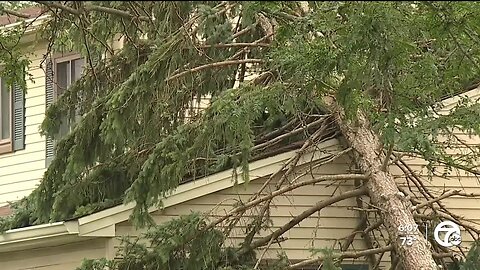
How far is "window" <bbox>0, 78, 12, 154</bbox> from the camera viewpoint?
49.0ft

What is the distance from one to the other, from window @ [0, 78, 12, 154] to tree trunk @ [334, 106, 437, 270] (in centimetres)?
644

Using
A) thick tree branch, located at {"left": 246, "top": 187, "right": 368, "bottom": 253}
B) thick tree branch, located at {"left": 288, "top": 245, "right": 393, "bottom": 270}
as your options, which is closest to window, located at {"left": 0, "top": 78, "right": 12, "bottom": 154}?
thick tree branch, located at {"left": 246, "top": 187, "right": 368, "bottom": 253}

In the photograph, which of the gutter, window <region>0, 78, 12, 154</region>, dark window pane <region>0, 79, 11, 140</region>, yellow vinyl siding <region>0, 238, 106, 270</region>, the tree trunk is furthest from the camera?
dark window pane <region>0, 79, 11, 140</region>

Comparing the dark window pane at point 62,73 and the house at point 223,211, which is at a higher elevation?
the dark window pane at point 62,73

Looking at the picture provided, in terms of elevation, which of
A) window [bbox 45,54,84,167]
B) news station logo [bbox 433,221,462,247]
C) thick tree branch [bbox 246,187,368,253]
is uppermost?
window [bbox 45,54,84,167]

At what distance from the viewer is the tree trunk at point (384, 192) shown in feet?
29.2

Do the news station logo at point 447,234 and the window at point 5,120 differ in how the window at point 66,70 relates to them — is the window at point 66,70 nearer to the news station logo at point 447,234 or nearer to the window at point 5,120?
the window at point 5,120

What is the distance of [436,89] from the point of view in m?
8.55

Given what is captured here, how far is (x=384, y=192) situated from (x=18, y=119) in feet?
24.3

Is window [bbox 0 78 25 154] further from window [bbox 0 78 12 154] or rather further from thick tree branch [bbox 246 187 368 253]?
thick tree branch [bbox 246 187 368 253]

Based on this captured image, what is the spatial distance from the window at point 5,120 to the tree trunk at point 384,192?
21.1 feet

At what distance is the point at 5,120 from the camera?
49.8 ft

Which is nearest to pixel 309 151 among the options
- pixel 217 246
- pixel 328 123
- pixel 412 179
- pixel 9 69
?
pixel 328 123

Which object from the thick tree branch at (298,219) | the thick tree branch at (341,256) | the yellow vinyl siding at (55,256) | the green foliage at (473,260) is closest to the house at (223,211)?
the yellow vinyl siding at (55,256)
